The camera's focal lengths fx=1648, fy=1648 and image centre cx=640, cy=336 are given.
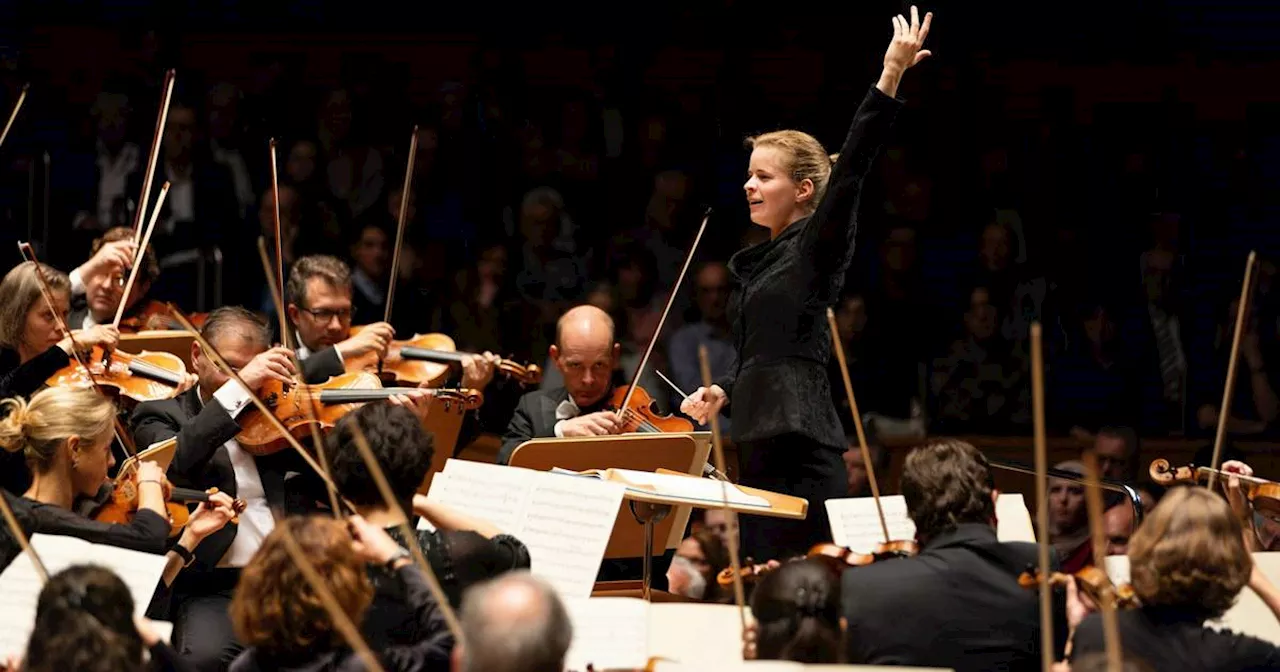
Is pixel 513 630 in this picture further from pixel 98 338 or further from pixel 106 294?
pixel 106 294

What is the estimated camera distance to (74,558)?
317 cm

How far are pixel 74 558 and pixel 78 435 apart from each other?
531 mm

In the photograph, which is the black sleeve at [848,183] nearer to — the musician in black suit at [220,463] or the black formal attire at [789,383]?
the black formal attire at [789,383]

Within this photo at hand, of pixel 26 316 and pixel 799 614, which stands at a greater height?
pixel 26 316

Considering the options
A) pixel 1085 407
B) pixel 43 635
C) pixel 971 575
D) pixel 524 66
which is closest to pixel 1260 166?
pixel 1085 407

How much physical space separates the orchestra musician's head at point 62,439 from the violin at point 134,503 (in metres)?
0.07

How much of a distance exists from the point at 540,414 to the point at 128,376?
3.74 feet

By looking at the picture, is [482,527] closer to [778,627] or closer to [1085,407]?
[778,627]

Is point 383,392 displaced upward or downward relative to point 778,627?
upward

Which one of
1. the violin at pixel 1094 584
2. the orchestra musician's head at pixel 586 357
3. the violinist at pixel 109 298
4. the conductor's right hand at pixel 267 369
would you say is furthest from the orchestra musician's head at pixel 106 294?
the violin at pixel 1094 584

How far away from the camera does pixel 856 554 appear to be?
Answer: 3.39 meters

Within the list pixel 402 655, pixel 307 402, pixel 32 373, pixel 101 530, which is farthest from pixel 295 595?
pixel 32 373

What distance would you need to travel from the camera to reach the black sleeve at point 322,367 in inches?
180

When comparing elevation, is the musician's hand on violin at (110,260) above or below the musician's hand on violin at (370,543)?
above
